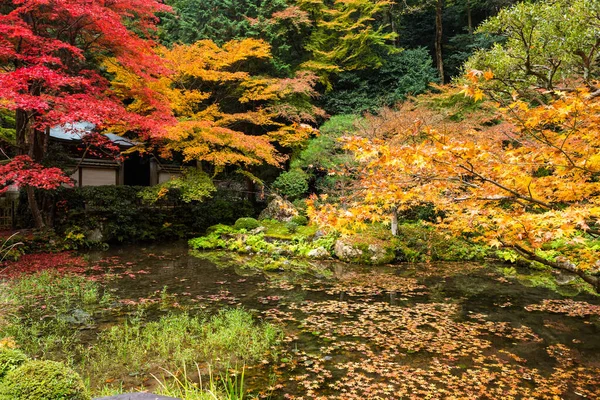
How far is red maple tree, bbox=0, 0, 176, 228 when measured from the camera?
8195 mm

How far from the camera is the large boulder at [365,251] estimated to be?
10828 millimetres

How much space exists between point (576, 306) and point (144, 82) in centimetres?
1316

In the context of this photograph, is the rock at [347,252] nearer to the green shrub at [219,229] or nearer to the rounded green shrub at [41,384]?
the green shrub at [219,229]

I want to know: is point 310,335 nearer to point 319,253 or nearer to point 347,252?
point 347,252

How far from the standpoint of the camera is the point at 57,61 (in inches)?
338

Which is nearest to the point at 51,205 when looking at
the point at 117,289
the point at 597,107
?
the point at 117,289

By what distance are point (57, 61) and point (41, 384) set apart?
29.8 ft

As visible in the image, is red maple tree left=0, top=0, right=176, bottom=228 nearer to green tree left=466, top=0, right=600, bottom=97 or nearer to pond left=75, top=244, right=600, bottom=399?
pond left=75, top=244, right=600, bottom=399

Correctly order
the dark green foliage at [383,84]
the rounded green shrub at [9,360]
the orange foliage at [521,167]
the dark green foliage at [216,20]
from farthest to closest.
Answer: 1. the dark green foliage at [383,84]
2. the dark green foliage at [216,20]
3. the orange foliage at [521,167]
4. the rounded green shrub at [9,360]

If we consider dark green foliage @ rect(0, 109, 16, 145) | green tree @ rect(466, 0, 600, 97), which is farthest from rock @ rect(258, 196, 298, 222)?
green tree @ rect(466, 0, 600, 97)

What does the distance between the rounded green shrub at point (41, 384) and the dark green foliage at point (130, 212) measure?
11.9m

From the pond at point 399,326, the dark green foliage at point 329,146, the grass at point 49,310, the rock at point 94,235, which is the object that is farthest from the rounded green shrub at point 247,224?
the grass at point 49,310

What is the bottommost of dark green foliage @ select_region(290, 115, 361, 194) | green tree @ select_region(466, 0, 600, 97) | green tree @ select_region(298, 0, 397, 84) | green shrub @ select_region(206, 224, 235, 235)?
green shrub @ select_region(206, 224, 235, 235)

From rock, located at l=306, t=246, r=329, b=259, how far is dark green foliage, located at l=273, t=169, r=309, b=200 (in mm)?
3969
